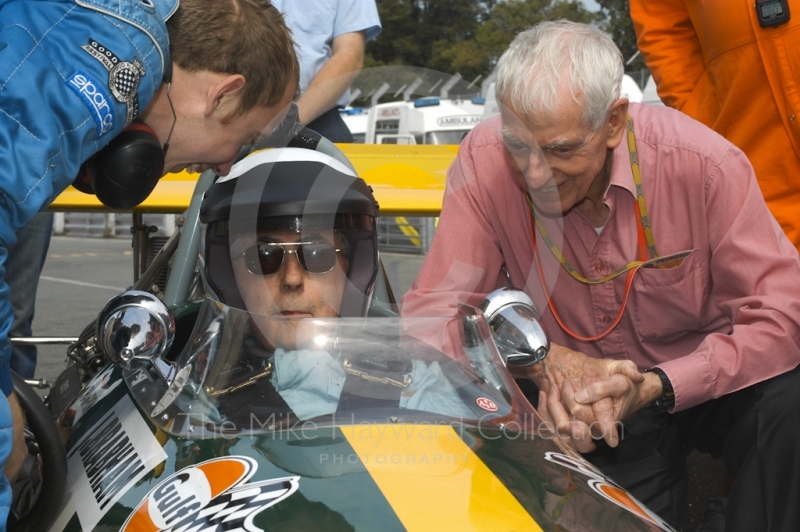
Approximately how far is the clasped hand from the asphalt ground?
2.57 feet

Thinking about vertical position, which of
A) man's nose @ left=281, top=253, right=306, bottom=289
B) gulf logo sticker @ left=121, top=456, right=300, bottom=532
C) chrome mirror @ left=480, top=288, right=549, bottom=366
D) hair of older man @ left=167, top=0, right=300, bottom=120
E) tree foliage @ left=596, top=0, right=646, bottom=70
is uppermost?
hair of older man @ left=167, top=0, right=300, bottom=120

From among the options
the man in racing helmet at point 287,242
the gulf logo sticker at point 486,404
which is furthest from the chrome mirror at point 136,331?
the gulf logo sticker at point 486,404

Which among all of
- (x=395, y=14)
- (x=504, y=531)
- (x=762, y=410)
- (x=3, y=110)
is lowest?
(x=395, y=14)

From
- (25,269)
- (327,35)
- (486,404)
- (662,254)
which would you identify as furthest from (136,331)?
(25,269)

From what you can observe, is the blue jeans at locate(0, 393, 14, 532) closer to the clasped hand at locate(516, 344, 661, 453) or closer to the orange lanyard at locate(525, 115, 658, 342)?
the clasped hand at locate(516, 344, 661, 453)

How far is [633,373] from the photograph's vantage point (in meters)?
2.29

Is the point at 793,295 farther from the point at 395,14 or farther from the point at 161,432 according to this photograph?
the point at 395,14

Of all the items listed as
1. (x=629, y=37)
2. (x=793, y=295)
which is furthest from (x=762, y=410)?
(x=629, y=37)

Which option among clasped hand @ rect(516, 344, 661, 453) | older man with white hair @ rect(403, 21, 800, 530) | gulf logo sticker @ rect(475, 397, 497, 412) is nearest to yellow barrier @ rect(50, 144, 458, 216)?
older man with white hair @ rect(403, 21, 800, 530)

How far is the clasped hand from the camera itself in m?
2.23

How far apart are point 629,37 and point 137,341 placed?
3487cm

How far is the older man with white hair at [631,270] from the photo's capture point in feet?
7.69

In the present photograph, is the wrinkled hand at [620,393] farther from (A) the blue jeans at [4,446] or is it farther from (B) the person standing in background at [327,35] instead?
(B) the person standing in background at [327,35]

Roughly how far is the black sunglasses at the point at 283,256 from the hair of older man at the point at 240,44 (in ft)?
1.40
